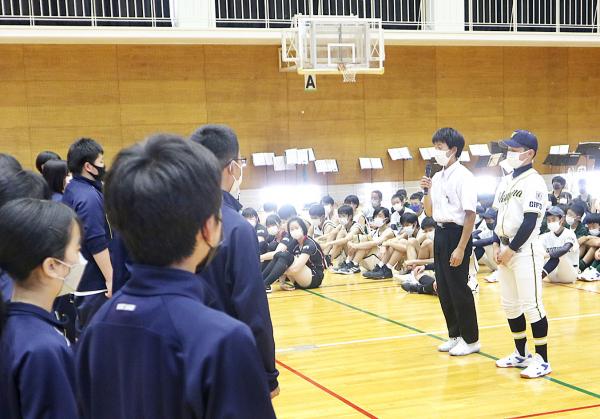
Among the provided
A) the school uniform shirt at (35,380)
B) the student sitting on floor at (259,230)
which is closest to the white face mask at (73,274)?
the school uniform shirt at (35,380)

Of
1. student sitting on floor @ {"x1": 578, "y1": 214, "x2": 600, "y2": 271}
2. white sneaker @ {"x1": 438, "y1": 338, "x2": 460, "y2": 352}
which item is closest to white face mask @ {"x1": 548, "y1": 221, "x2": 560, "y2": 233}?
student sitting on floor @ {"x1": 578, "y1": 214, "x2": 600, "y2": 271}

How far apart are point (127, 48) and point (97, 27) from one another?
1550 millimetres

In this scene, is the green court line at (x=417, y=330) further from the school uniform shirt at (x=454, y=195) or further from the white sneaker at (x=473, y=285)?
the white sneaker at (x=473, y=285)

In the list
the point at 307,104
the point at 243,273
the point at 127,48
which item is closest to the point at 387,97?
the point at 307,104

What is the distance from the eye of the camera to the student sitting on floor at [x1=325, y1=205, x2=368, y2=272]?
12047mm

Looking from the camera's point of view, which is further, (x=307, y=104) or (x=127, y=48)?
(x=307, y=104)

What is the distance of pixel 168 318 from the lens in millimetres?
1507

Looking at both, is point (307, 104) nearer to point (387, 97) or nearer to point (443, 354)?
point (387, 97)

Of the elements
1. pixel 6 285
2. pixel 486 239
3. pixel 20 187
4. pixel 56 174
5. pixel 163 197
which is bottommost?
pixel 486 239

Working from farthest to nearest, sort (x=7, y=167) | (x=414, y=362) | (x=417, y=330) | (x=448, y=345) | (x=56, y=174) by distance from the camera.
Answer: (x=417, y=330) → (x=448, y=345) → (x=414, y=362) → (x=56, y=174) → (x=7, y=167)

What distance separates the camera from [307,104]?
60.6ft

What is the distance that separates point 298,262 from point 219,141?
7243 mm

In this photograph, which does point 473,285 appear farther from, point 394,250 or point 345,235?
point 345,235

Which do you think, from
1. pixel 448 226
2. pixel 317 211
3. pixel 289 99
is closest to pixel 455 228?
pixel 448 226
